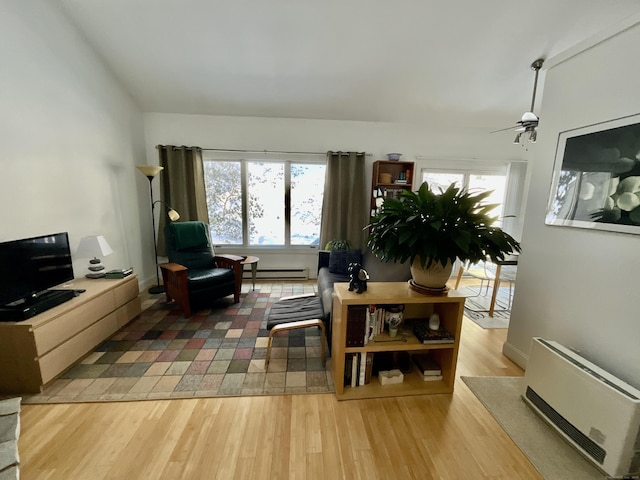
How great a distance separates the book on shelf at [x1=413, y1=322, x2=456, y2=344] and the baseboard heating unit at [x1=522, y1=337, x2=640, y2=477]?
0.51 m

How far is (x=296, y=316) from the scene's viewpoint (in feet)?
7.04

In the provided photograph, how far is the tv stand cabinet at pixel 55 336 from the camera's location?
5.28 feet

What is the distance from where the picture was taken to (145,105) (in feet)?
11.5

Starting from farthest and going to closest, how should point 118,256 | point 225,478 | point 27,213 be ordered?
point 118,256 < point 27,213 < point 225,478

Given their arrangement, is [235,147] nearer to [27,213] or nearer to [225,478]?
[27,213]

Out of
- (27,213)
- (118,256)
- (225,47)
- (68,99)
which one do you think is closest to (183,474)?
(27,213)

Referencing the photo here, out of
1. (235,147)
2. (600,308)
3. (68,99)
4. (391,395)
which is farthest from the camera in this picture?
(235,147)

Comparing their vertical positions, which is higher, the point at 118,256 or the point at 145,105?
the point at 145,105

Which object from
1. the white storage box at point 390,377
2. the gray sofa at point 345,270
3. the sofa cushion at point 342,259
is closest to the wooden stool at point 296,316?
the gray sofa at point 345,270

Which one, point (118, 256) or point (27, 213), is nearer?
point (27, 213)

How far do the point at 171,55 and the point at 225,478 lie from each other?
12.0 ft

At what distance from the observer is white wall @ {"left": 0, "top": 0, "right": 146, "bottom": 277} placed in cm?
190

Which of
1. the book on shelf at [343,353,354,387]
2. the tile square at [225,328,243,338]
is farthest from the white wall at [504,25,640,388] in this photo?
the tile square at [225,328,243,338]

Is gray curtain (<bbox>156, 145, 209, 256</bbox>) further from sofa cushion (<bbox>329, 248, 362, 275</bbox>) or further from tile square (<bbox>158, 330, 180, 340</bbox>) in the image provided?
sofa cushion (<bbox>329, 248, 362, 275</bbox>)
